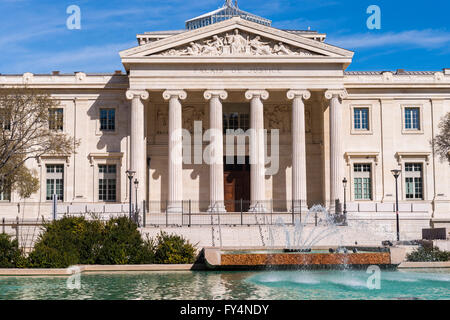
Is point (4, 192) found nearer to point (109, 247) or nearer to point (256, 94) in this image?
point (256, 94)

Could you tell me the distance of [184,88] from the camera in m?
50.1

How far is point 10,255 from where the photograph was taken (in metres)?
28.3

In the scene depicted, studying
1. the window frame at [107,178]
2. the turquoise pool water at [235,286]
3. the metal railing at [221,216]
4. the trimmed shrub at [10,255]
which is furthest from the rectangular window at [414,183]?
the trimmed shrub at [10,255]

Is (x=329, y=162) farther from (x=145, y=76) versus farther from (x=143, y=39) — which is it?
(x=143, y=39)

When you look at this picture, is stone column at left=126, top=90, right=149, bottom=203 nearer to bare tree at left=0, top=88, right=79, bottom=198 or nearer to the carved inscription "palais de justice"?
the carved inscription "palais de justice"

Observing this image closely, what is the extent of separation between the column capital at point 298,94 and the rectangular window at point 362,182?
8438 millimetres

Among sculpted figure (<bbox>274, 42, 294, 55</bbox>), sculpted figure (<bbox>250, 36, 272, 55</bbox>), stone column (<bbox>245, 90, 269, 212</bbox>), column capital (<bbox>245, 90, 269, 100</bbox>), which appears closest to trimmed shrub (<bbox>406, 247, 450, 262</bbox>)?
stone column (<bbox>245, 90, 269, 212</bbox>)

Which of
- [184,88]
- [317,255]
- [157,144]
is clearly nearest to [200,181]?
[157,144]

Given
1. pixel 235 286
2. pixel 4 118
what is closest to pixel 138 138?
pixel 4 118

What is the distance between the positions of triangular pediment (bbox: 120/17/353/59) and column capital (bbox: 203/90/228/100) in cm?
280

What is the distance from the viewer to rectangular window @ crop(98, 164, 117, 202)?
53.7 metres

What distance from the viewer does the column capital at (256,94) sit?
49.8 m

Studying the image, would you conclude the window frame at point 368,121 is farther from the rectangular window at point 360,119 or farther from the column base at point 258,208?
the column base at point 258,208

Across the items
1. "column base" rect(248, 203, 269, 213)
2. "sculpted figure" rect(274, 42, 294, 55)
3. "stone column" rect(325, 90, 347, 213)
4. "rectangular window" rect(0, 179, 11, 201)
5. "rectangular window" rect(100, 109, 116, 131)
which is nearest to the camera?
"rectangular window" rect(0, 179, 11, 201)
